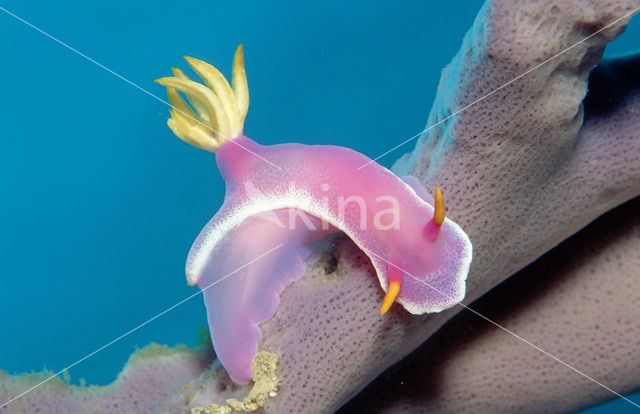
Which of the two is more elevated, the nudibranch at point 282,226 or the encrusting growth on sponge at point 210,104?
the encrusting growth on sponge at point 210,104

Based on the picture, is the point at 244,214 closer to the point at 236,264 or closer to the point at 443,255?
the point at 236,264

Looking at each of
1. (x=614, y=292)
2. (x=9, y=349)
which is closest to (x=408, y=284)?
(x=614, y=292)

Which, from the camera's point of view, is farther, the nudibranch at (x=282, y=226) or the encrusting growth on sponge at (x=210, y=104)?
the encrusting growth on sponge at (x=210, y=104)

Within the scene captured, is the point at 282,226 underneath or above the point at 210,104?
underneath

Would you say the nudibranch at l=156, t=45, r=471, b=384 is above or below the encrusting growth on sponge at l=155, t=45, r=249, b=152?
below

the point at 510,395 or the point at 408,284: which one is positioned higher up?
the point at 408,284

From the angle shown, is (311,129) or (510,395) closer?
(510,395)
